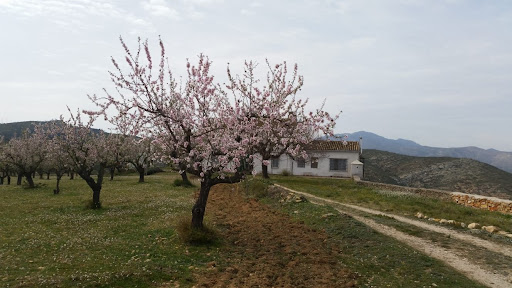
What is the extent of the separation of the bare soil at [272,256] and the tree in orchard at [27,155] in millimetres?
29311

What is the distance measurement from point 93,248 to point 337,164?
4382cm

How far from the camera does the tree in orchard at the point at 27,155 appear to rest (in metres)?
37.7

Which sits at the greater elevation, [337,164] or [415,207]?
[337,164]

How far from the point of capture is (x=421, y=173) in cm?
8231

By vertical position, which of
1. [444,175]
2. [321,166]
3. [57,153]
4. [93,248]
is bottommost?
[93,248]

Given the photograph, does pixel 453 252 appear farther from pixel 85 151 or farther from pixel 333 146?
pixel 333 146

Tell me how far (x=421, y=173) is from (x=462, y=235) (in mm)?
72410

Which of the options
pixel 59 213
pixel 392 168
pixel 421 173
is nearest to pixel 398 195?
pixel 59 213

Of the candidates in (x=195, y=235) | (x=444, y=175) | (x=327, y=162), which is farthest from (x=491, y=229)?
(x=444, y=175)

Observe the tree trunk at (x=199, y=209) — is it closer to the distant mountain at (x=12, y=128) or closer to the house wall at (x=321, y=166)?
the house wall at (x=321, y=166)

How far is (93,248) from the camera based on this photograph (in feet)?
44.7

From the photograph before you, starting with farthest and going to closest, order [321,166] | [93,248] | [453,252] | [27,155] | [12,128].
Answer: [12,128] < [321,166] < [27,155] < [453,252] < [93,248]

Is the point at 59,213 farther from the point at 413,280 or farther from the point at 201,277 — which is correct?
the point at 413,280

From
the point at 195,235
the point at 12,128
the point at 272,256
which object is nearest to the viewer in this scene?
the point at 272,256
